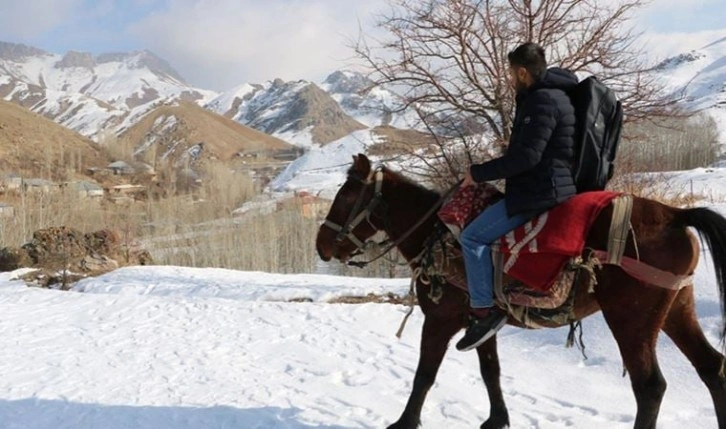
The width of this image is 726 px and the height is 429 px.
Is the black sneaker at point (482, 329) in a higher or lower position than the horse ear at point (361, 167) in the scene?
lower

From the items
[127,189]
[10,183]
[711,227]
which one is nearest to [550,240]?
[711,227]

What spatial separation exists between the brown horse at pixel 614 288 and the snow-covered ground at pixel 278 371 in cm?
86

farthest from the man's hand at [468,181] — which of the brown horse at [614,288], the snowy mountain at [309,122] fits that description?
the snowy mountain at [309,122]

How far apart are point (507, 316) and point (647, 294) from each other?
0.81 metres

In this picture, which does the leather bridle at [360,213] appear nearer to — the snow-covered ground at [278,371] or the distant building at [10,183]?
the snow-covered ground at [278,371]

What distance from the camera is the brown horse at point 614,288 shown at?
2939mm

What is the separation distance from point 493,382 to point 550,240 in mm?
1400

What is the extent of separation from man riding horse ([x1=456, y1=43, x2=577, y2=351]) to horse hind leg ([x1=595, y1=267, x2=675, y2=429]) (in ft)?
1.92

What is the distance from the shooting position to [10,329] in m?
7.14

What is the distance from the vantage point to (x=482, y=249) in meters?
3.23

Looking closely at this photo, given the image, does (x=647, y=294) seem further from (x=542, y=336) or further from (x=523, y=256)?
(x=542, y=336)

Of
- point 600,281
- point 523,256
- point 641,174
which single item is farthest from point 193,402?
point 641,174

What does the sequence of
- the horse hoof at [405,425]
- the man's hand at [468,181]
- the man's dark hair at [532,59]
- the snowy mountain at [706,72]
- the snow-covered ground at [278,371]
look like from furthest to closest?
the snowy mountain at [706,72], the snow-covered ground at [278,371], the horse hoof at [405,425], the man's hand at [468,181], the man's dark hair at [532,59]

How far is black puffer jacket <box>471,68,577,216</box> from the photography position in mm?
2957
